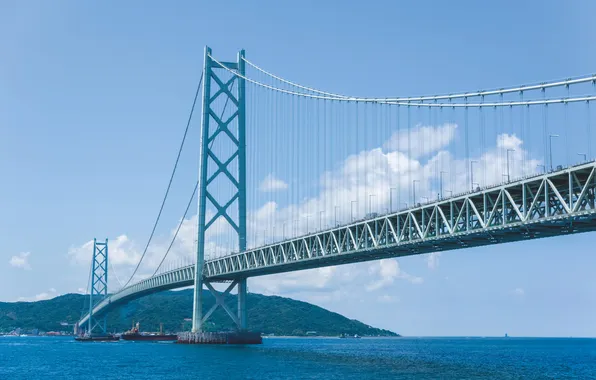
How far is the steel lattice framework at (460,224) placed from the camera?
116 feet

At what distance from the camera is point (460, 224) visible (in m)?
44.7

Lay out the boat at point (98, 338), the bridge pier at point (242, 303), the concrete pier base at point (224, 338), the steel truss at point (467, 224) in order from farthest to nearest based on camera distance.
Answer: the boat at point (98, 338), the bridge pier at point (242, 303), the concrete pier base at point (224, 338), the steel truss at point (467, 224)

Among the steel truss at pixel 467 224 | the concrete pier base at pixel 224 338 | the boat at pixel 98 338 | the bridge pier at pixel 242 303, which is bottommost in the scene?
the boat at pixel 98 338

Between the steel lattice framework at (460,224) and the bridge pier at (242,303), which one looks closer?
the steel lattice framework at (460,224)

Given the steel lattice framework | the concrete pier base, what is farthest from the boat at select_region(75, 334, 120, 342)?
the steel lattice framework

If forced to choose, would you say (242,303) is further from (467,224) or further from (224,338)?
(467,224)

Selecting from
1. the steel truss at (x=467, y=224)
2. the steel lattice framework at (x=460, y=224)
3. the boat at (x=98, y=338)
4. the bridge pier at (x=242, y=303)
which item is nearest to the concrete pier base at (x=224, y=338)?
the bridge pier at (x=242, y=303)

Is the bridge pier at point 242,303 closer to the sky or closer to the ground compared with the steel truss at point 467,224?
closer to the ground

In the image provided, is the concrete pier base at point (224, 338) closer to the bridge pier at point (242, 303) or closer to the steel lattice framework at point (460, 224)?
the bridge pier at point (242, 303)

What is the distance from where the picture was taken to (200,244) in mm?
78625

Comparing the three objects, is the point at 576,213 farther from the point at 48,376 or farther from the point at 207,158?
the point at 207,158

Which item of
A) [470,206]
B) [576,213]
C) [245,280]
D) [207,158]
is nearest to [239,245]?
[245,280]

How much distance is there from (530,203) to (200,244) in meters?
44.7

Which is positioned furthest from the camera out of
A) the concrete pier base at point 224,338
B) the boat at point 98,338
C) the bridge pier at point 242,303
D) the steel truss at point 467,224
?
the boat at point 98,338
